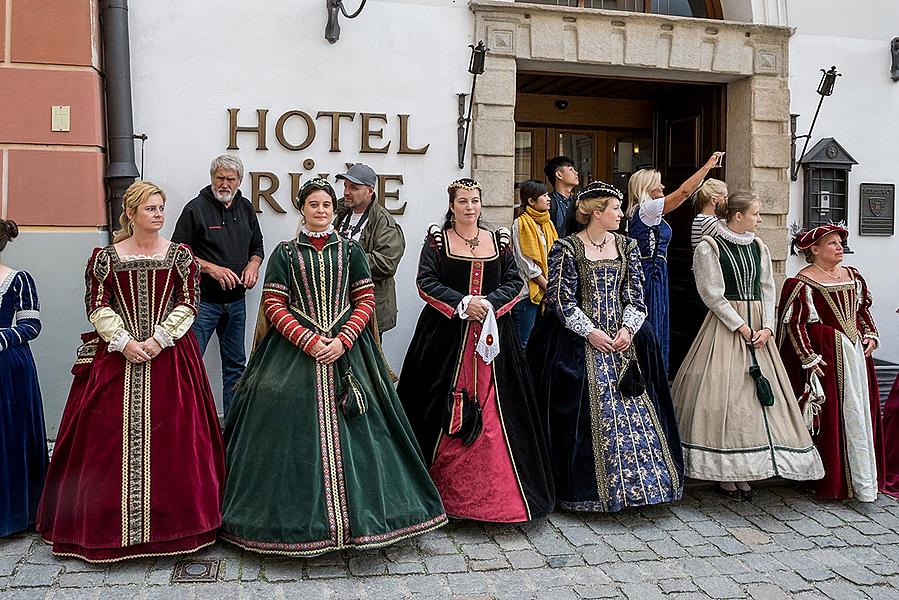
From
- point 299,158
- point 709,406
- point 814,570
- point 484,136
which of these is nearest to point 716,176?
point 484,136

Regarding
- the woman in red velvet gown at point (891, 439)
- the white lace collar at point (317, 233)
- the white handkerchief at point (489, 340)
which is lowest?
the woman in red velvet gown at point (891, 439)

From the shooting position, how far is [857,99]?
20.9 feet

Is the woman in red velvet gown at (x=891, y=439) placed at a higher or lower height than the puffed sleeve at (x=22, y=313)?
lower

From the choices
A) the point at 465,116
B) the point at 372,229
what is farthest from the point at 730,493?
the point at 465,116

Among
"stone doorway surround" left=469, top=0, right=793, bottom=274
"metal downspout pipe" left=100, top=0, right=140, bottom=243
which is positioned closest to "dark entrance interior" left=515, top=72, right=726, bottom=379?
"stone doorway surround" left=469, top=0, right=793, bottom=274

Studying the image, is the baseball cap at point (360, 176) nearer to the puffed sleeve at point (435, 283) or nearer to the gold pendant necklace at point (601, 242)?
the puffed sleeve at point (435, 283)

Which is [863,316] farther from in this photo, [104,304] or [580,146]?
[580,146]

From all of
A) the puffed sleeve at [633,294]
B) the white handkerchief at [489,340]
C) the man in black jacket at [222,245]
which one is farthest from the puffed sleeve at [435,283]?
the man in black jacket at [222,245]

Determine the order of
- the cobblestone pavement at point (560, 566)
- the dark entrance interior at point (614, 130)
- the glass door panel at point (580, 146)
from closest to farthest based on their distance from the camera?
the cobblestone pavement at point (560, 566), the dark entrance interior at point (614, 130), the glass door panel at point (580, 146)

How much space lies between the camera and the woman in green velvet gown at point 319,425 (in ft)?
11.4

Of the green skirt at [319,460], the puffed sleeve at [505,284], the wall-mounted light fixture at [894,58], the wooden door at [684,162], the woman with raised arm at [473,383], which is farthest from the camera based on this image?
the wooden door at [684,162]

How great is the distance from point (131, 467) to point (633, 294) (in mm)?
2462

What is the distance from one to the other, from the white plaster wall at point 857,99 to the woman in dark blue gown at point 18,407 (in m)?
5.08

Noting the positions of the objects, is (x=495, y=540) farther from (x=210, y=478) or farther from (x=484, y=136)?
(x=484, y=136)
